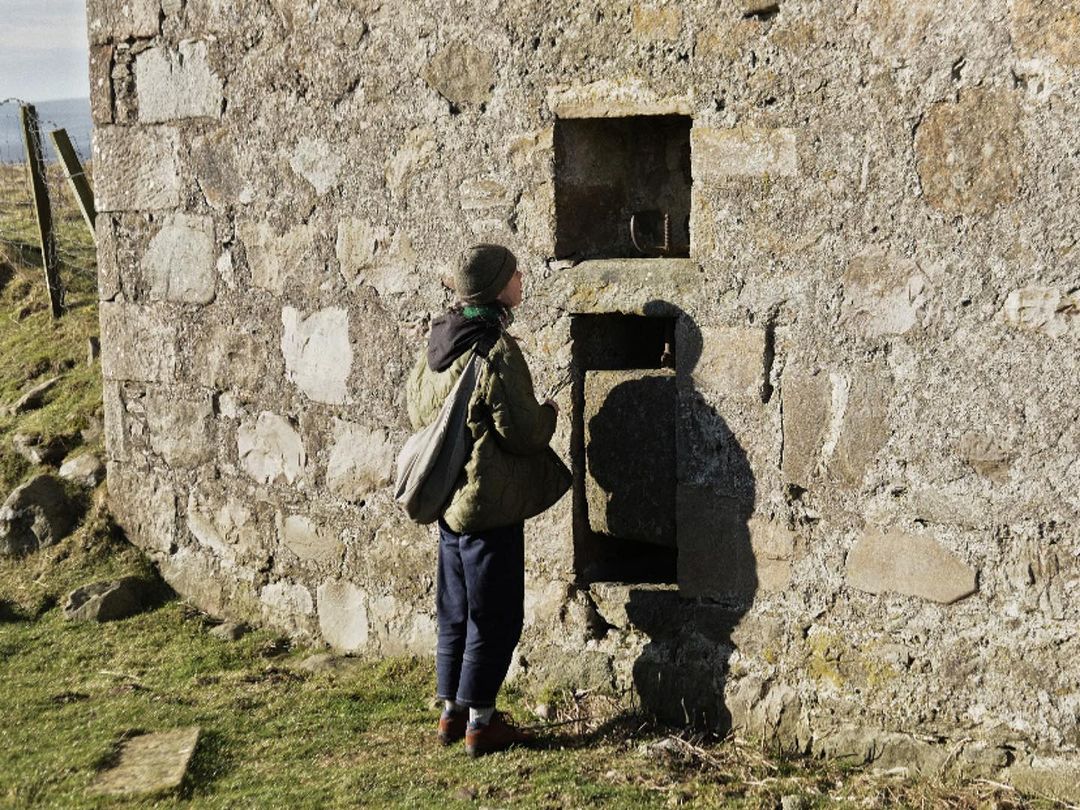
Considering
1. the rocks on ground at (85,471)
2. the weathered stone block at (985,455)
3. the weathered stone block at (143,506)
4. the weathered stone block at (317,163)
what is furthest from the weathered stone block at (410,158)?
the rocks on ground at (85,471)

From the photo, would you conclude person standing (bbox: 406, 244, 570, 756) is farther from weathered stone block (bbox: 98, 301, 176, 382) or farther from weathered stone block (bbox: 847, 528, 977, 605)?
weathered stone block (bbox: 98, 301, 176, 382)

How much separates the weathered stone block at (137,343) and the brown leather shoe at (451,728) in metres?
2.17

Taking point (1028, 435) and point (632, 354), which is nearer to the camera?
point (1028, 435)

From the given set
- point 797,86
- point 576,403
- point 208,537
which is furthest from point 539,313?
point 208,537

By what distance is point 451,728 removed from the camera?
412cm

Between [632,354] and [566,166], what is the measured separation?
2.30 feet

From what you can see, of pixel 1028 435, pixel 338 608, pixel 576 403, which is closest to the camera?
pixel 1028 435

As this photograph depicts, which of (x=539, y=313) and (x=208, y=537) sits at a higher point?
(x=539, y=313)

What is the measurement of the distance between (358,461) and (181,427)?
1.07m

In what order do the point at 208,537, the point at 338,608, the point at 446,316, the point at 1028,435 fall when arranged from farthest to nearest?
the point at 208,537, the point at 338,608, the point at 446,316, the point at 1028,435

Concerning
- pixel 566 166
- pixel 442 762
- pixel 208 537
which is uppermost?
pixel 566 166

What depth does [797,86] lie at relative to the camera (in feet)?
11.9

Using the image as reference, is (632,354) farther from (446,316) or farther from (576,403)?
(446,316)

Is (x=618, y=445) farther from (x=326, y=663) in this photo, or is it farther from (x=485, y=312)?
(x=326, y=663)
